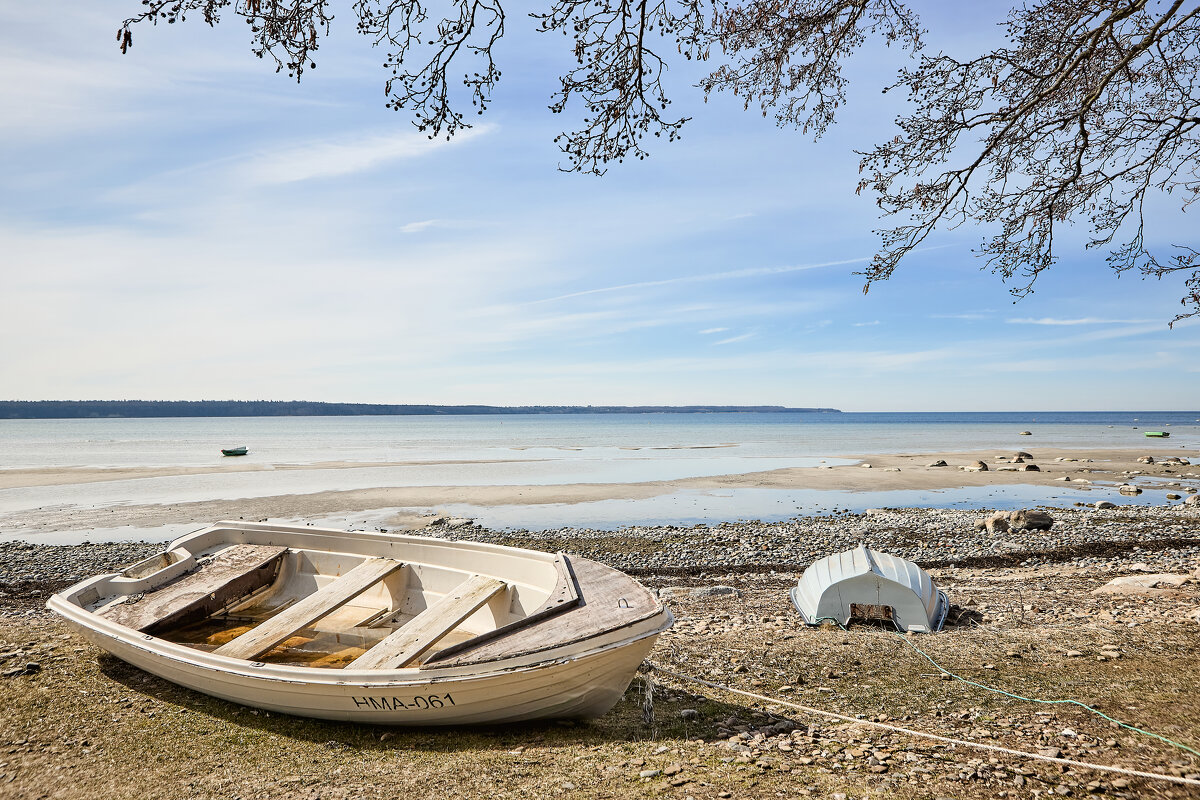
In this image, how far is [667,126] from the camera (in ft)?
17.9

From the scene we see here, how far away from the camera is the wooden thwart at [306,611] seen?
5.69 m

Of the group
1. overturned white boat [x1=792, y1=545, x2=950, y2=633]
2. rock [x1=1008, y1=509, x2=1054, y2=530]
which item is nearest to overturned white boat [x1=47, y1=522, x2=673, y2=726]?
overturned white boat [x1=792, y1=545, x2=950, y2=633]

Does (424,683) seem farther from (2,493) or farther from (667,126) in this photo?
(2,493)

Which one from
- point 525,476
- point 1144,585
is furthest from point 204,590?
point 525,476

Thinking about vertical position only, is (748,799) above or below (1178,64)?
below

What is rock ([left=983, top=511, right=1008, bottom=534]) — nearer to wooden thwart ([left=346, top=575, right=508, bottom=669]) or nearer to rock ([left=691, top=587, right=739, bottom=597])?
rock ([left=691, top=587, right=739, bottom=597])

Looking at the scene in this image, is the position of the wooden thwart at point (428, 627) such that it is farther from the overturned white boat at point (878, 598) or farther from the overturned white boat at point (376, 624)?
the overturned white boat at point (878, 598)

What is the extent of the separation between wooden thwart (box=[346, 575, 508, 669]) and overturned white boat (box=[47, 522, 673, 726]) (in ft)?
0.05

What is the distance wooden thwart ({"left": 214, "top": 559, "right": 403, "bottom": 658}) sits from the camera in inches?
224

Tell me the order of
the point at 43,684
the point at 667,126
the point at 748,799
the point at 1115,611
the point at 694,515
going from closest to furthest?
the point at 748,799
the point at 667,126
the point at 43,684
the point at 1115,611
the point at 694,515

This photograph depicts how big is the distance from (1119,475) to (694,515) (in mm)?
22944

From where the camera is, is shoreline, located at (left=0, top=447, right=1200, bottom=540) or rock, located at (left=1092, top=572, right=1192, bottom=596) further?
shoreline, located at (left=0, top=447, right=1200, bottom=540)

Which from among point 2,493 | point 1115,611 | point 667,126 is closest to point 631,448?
point 2,493

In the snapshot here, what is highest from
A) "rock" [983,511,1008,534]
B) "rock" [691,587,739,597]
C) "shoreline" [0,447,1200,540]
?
"rock" [983,511,1008,534]
